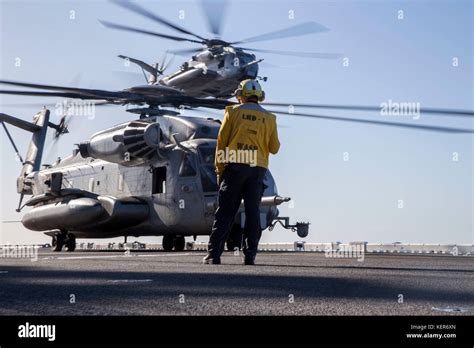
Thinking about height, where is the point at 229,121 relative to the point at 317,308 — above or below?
above

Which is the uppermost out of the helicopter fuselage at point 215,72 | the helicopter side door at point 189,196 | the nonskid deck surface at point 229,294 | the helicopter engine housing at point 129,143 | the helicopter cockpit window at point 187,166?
the helicopter fuselage at point 215,72

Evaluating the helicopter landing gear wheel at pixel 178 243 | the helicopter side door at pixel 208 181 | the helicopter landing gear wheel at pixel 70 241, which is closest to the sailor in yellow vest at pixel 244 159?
the helicopter side door at pixel 208 181

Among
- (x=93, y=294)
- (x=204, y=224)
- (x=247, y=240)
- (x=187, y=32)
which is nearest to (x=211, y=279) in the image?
(x=93, y=294)

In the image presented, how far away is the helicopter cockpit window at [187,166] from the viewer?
1666 cm

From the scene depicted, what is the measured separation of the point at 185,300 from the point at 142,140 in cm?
1252

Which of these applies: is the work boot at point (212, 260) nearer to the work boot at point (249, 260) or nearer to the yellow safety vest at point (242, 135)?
the work boot at point (249, 260)

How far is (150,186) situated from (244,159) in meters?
9.49

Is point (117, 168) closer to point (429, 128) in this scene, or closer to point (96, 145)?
point (96, 145)

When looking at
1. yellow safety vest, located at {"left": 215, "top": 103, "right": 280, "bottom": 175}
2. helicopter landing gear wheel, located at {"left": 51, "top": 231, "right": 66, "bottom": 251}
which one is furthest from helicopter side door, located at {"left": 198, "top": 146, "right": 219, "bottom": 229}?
yellow safety vest, located at {"left": 215, "top": 103, "right": 280, "bottom": 175}

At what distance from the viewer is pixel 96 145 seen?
17641 millimetres

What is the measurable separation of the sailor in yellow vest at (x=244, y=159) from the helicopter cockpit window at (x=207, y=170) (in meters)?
7.80

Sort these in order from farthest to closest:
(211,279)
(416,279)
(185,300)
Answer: (416,279), (211,279), (185,300)

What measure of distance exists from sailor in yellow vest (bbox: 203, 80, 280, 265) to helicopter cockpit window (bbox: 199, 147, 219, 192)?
7.80m

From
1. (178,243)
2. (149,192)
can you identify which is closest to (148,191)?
(149,192)
